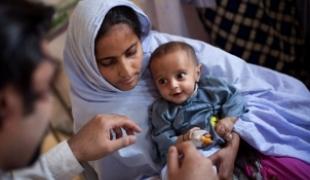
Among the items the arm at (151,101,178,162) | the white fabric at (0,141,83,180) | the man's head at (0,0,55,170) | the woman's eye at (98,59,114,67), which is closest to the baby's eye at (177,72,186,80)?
the arm at (151,101,178,162)

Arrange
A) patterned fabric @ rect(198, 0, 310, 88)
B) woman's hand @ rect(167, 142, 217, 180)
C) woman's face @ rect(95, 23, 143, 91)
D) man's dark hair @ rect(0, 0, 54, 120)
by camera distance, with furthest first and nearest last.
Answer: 1. patterned fabric @ rect(198, 0, 310, 88)
2. woman's face @ rect(95, 23, 143, 91)
3. woman's hand @ rect(167, 142, 217, 180)
4. man's dark hair @ rect(0, 0, 54, 120)

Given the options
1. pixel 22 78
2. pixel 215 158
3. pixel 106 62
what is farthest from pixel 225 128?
pixel 22 78

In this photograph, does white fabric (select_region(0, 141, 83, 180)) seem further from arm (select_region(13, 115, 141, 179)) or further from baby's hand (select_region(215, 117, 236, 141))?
baby's hand (select_region(215, 117, 236, 141))

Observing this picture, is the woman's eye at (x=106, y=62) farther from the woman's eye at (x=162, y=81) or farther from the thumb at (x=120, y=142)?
the thumb at (x=120, y=142)

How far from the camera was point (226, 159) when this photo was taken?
4.20 ft

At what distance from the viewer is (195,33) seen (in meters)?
2.11

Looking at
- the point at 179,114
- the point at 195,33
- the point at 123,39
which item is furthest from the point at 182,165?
the point at 195,33

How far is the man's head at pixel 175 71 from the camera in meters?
1.34

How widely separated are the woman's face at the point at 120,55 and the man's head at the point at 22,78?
1.86ft

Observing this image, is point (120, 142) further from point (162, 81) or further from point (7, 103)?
point (7, 103)

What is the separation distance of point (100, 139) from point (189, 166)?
294 millimetres

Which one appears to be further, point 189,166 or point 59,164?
point 59,164

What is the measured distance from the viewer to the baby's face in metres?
1.34

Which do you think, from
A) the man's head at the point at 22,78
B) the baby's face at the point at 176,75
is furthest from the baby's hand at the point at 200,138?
the man's head at the point at 22,78
